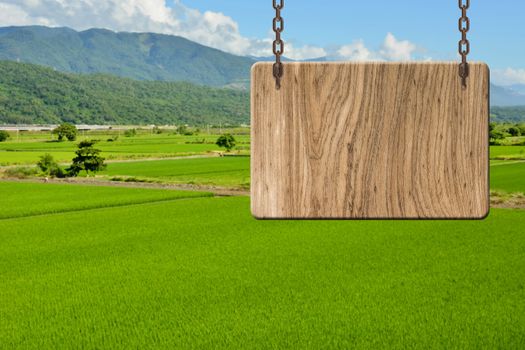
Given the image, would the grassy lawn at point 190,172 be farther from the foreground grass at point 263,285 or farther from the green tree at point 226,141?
the foreground grass at point 263,285

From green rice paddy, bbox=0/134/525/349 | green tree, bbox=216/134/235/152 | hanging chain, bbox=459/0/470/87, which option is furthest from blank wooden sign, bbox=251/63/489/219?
green tree, bbox=216/134/235/152

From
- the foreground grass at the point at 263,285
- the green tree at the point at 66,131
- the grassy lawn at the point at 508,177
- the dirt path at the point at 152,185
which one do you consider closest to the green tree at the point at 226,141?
the grassy lawn at the point at 508,177

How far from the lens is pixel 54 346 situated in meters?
10.0

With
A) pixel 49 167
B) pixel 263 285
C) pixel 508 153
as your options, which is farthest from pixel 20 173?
pixel 508 153

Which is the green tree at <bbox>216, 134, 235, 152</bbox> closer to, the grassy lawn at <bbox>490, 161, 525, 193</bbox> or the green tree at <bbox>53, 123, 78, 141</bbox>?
the grassy lawn at <bbox>490, 161, 525, 193</bbox>

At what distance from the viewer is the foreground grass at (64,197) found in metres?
26.9

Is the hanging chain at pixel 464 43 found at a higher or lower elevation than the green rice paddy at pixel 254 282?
higher

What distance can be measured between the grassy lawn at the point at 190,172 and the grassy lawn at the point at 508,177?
1308cm

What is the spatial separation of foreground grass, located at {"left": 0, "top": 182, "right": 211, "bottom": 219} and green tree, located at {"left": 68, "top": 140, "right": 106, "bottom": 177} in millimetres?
6245

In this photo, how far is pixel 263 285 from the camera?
A: 13.5 m

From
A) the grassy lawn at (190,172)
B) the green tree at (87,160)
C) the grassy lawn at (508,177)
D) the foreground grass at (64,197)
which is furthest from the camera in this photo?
the green tree at (87,160)

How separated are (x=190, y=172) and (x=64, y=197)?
52.9 feet

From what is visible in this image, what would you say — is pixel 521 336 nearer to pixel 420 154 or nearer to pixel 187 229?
pixel 420 154

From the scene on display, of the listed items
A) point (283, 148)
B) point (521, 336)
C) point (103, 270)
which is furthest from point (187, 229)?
point (283, 148)
